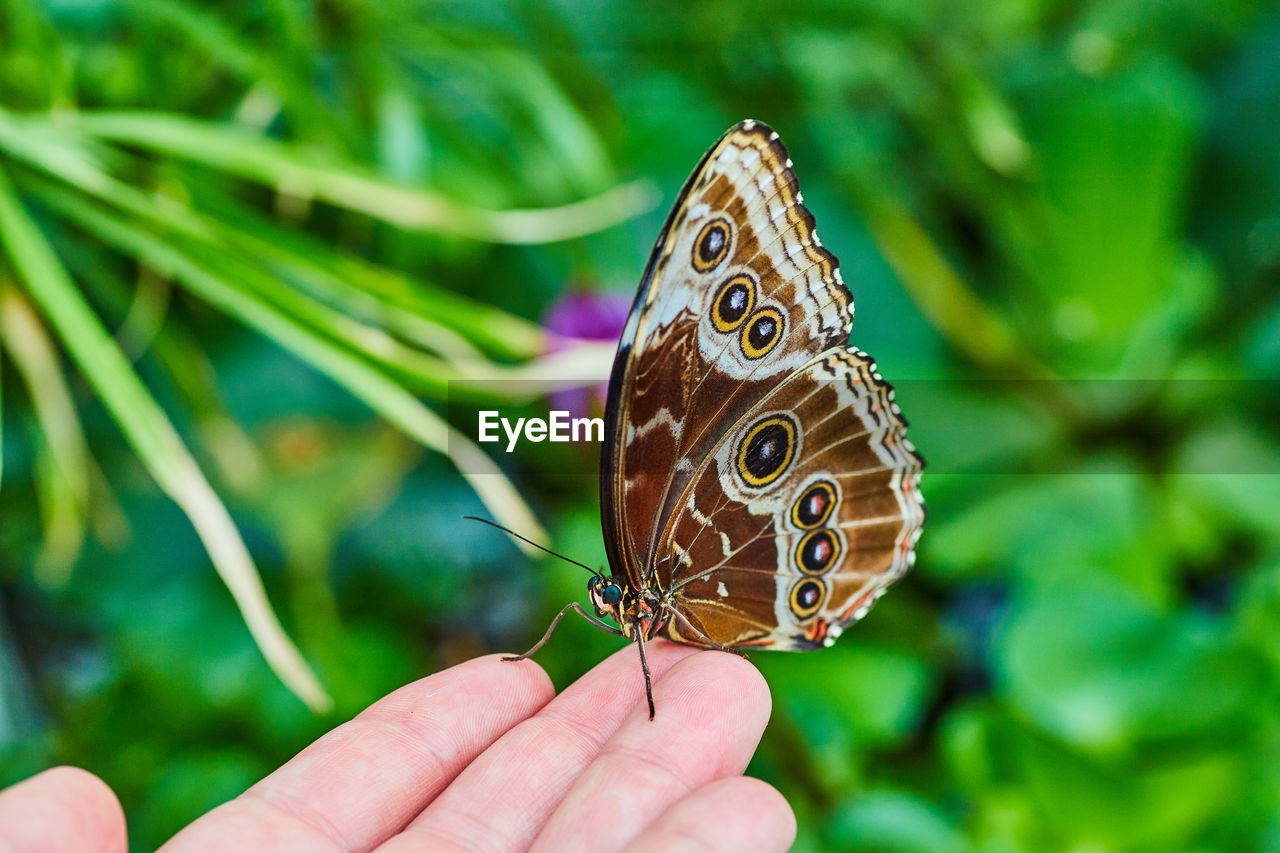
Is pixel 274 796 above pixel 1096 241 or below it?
below

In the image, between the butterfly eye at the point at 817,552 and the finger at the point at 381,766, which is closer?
the finger at the point at 381,766

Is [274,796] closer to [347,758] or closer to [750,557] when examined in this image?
[347,758]

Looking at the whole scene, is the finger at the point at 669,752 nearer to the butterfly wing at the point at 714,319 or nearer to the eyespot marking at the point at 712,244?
the butterfly wing at the point at 714,319

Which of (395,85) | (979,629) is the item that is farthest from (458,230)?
(979,629)

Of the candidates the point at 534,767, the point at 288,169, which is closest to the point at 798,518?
the point at 534,767

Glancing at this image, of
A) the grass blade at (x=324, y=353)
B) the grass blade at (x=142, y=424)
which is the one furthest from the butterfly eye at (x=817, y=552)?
the grass blade at (x=142, y=424)

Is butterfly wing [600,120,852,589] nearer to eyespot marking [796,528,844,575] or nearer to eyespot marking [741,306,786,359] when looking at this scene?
eyespot marking [741,306,786,359]
